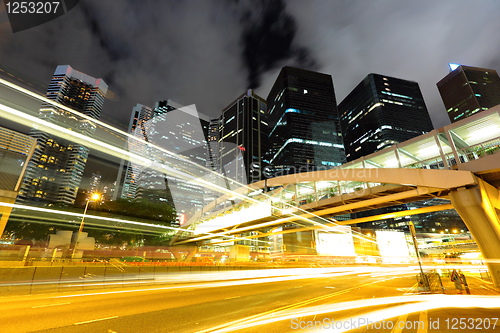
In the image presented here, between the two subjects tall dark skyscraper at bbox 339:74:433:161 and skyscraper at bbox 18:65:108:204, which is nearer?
skyscraper at bbox 18:65:108:204

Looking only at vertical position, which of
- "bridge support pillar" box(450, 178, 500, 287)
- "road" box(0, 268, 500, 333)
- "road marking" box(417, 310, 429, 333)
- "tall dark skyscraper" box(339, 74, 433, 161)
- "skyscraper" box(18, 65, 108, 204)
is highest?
"tall dark skyscraper" box(339, 74, 433, 161)

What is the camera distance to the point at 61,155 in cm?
15225

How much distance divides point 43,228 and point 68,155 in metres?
144

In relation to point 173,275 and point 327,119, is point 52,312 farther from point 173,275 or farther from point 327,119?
point 327,119

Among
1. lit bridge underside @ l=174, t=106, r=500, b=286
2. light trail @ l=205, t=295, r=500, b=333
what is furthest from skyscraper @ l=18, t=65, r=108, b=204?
light trail @ l=205, t=295, r=500, b=333

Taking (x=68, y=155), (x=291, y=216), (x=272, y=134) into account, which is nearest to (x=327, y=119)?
(x=272, y=134)

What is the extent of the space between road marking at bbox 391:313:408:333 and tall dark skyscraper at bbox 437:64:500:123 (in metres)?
243

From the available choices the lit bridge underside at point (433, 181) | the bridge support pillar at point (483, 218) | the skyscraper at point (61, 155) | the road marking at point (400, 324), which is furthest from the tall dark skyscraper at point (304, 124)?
the road marking at point (400, 324)

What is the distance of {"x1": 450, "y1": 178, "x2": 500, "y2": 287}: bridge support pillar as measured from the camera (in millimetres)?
14742

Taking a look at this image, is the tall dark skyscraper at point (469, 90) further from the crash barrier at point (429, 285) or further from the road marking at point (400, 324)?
the road marking at point (400, 324)

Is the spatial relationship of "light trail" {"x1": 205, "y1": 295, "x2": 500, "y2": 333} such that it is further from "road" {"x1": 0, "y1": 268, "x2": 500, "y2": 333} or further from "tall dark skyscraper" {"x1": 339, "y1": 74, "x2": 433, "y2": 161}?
"tall dark skyscraper" {"x1": 339, "y1": 74, "x2": 433, "y2": 161}

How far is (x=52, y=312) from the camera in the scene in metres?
7.57

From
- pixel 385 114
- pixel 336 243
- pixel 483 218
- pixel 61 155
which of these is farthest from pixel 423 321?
pixel 61 155

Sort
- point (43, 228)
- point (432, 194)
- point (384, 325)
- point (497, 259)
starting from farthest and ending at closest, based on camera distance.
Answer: point (43, 228), point (432, 194), point (497, 259), point (384, 325)
